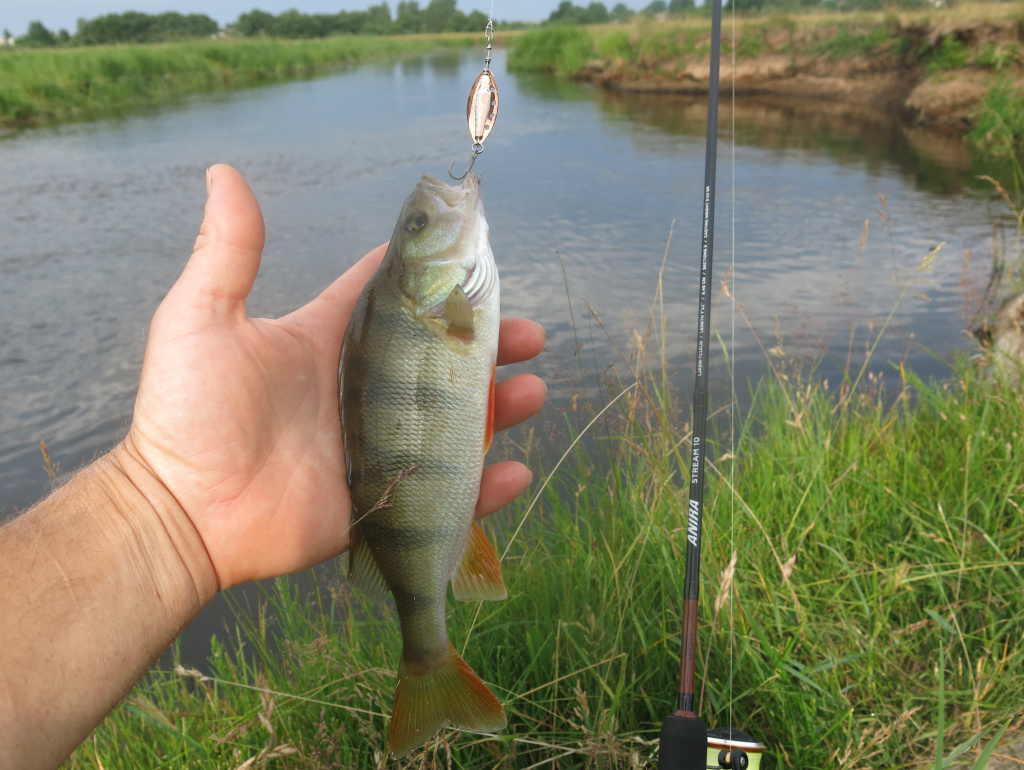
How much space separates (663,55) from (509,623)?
92.6ft

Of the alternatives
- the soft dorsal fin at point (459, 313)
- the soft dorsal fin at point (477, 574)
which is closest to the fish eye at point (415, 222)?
the soft dorsal fin at point (459, 313)

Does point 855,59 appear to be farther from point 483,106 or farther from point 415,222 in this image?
point 415,222

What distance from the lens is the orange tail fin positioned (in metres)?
1.61

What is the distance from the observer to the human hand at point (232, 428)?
1.82m

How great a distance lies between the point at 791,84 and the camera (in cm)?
2302

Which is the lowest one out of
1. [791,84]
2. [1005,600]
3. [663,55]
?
[1005,600]

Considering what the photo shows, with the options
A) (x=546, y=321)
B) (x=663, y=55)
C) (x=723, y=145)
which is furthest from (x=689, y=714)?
(x=663, y=55)

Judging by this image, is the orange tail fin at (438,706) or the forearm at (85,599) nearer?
the forearm at (85,599)

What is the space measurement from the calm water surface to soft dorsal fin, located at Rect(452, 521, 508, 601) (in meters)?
2.56

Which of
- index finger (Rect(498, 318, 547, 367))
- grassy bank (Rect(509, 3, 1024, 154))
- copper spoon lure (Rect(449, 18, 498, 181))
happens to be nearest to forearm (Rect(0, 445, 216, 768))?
index finger (Rect(498, 318, 547, 367))

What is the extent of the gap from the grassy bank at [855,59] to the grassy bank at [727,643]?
320 inches

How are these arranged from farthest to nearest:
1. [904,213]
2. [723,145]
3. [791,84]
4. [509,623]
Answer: [791,84], [723,145], [904,213], [509,623]

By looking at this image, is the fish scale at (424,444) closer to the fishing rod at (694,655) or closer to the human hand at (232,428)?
the human hand at (232,428)

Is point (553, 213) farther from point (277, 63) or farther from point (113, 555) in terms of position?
point (277, 63)
